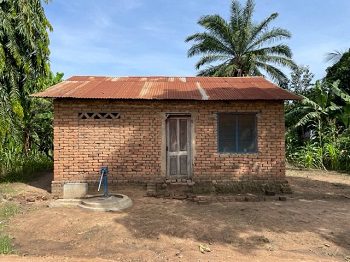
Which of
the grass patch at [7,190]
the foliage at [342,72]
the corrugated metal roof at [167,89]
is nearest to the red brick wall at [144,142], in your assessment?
the corrugated metal roof at [167,89]

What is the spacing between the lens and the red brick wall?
9.32 metres

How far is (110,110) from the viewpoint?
944cm

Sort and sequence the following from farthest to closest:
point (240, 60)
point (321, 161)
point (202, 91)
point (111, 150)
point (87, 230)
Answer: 1. point (240, 60)
2. point (321, 161)
3. point (202, 91)
4. point (111, 150)
5. point (87, 230)

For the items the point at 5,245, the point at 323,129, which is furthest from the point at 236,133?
the point at 323,129

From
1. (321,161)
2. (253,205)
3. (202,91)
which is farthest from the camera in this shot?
(321,161)

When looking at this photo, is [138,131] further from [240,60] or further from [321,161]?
[240,60]

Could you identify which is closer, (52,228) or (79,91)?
(52,228)

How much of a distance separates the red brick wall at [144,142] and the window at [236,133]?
17cm

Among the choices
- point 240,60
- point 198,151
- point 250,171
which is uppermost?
point 240,60

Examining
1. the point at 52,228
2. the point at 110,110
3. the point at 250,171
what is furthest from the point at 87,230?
the point at 250,171

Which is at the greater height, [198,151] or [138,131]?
[138,131]

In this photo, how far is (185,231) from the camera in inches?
245

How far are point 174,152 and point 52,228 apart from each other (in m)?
4.32

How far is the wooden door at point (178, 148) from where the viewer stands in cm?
983
